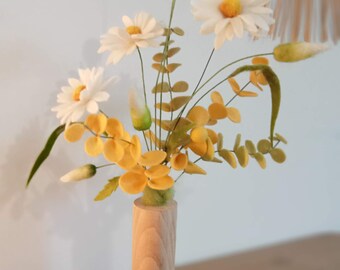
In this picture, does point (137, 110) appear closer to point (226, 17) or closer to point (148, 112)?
point (148, 112)

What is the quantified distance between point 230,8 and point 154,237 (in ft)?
1.39

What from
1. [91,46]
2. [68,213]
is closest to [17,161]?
[68,213]

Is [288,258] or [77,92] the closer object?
[77,92]

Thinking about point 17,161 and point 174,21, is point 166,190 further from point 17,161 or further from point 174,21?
point 174,21

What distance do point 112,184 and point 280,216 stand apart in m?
0.71

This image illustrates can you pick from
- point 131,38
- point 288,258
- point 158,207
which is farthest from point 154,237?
point 288,258

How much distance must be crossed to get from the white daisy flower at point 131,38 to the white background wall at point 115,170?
0.79 ft

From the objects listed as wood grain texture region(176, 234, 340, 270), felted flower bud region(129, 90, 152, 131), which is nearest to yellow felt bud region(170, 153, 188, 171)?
felted flower bud region(129, 90, 152, 131)

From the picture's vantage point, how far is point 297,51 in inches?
23.7

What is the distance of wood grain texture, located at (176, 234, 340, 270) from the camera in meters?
1.11

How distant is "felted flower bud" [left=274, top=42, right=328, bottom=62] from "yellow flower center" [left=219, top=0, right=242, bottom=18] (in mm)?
92

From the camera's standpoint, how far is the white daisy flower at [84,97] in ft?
1.97

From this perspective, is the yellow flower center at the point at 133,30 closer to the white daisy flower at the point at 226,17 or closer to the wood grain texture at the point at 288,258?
the white daisy flower at the point at 226,17

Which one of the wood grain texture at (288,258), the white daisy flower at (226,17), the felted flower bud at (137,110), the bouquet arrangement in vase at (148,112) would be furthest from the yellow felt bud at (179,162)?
the wood grain texture at (288,258)
